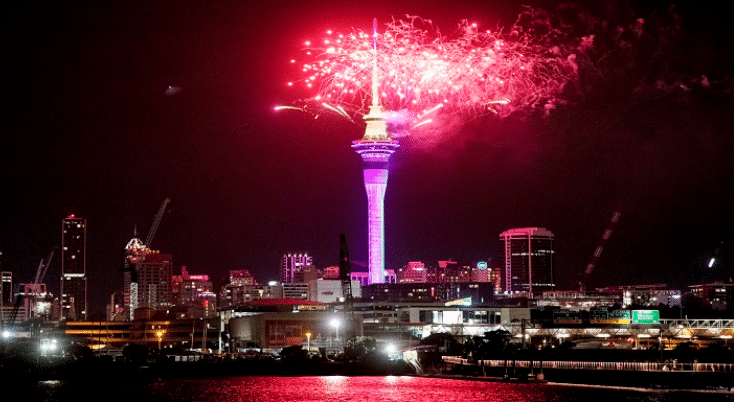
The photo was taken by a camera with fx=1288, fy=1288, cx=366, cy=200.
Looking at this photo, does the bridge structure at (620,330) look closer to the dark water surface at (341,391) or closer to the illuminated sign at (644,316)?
the illuminated sign at (644,316)

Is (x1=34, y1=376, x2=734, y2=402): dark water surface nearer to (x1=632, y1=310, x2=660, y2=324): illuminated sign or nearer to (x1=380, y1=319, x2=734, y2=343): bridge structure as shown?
(x1=380, y1=319, x2=734, y2=343): bridge structure

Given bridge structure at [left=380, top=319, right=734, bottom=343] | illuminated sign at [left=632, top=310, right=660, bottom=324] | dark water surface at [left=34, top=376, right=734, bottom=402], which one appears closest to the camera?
dark water surface at [left=34, top=376, right=734, bottom=402]

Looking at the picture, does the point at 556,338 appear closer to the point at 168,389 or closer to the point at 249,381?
the point at 249,381

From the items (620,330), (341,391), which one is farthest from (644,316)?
(341,391)

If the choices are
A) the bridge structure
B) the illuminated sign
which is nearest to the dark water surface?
the bridge structure

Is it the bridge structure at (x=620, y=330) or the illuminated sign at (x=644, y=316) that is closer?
the bridge structure at (x=620, y=330)

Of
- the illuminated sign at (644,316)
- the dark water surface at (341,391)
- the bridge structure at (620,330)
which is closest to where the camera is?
the dark water surface at (341,391)

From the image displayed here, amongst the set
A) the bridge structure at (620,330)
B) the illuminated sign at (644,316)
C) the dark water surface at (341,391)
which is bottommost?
the dark water surface at (341,391)

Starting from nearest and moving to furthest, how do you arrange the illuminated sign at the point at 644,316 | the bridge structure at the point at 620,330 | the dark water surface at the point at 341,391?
the dark water surface at the point at 341,391 → the bridge structure at the point at 620,330 → the illuminated sign at the point at 644,316

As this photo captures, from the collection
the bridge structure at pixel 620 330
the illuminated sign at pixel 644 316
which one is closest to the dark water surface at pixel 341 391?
the bridge structure at pixel 620 330
